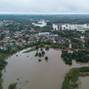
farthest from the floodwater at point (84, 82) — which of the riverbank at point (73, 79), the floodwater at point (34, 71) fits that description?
the floodwater at point (34, 71)

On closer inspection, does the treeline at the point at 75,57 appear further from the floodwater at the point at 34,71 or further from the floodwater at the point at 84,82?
the floodwater at the point at 84,82

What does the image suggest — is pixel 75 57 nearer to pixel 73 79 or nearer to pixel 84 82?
pixel 84 82

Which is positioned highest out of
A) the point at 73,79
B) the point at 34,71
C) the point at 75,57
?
the point at 73,79

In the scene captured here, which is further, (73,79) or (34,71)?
(34,71)

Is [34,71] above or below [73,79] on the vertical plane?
below

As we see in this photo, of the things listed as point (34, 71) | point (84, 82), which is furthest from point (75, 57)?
point (84, 82)

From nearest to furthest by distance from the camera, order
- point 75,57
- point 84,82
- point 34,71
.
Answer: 1. point 84,82
2. point 34,71
3. point 75,57

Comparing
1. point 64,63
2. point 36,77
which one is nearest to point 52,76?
point 36,77

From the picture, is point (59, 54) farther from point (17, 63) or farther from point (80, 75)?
point (80, 75)
